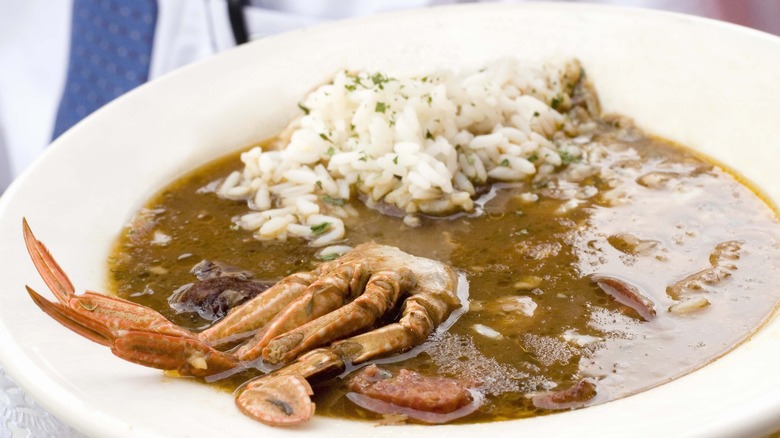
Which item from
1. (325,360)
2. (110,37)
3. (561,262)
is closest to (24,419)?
(325,360)

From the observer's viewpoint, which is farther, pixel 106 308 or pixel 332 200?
pixel 332 200

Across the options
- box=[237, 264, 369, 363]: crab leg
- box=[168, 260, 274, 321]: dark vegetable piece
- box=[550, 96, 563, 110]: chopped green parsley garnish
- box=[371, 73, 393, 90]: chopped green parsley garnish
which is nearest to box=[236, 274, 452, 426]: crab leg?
box=[237, 264, 369, 363]: crab leg

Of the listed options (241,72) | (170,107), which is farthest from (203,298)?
A: (241,72)

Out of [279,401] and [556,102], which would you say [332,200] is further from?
[279,401]

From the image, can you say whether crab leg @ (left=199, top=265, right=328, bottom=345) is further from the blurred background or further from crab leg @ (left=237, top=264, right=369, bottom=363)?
the blurred background

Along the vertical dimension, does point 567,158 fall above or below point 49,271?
below

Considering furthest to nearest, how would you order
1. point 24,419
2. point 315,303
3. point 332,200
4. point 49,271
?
1. point 332,200
2. point 315,303
3. point 49,271
4. point 24,419

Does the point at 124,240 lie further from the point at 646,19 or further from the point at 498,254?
the point at 646,19

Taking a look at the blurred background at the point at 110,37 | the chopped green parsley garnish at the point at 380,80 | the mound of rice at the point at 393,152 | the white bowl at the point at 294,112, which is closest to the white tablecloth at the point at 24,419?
the white bowl at the point at 294,112

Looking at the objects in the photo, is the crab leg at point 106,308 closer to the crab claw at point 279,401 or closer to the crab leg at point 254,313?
the crab leg at point 254,313
